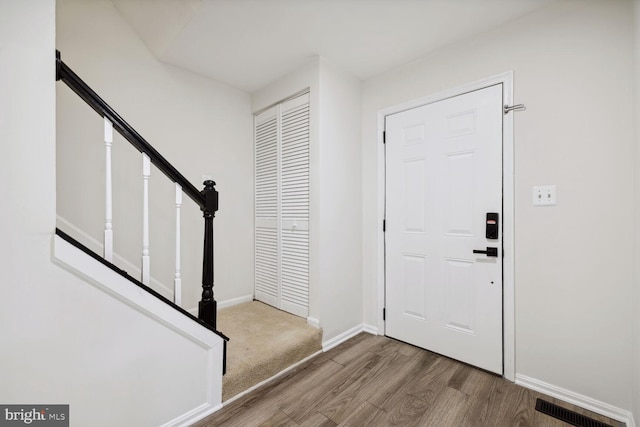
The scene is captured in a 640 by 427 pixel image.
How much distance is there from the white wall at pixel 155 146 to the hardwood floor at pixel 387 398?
1.31 metres

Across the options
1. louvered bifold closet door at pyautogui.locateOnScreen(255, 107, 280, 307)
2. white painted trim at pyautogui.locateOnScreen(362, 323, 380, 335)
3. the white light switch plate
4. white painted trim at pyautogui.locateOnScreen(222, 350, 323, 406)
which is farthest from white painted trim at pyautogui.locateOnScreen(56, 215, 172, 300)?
the white light switch plate

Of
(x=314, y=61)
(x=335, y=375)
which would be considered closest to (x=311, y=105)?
(x=314, y=61)

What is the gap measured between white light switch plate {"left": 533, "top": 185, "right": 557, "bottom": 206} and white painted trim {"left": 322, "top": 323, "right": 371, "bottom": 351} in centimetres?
179

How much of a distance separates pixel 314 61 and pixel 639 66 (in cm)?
199

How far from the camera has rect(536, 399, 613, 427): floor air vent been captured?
4.89 ft

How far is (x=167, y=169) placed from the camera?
150 cm

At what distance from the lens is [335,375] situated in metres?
1.97

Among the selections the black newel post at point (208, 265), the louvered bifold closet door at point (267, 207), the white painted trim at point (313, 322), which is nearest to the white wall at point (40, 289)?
the black newel post at point (208, 265)

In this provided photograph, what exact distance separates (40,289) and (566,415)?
2.70m

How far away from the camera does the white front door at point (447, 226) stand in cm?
195

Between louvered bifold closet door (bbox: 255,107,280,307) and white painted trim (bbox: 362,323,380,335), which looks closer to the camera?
white painted trim (bbox: 362,323,380,335)

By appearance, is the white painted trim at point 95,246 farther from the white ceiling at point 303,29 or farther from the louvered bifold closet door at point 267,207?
the white ceiling at point 303,29

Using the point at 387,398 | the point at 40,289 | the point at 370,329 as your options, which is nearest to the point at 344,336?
the point at 370,329

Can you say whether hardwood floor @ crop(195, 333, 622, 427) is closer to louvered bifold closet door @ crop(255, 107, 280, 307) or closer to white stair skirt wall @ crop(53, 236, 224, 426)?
white stair skirt wall @ crop(53, 236, 224, 426)
